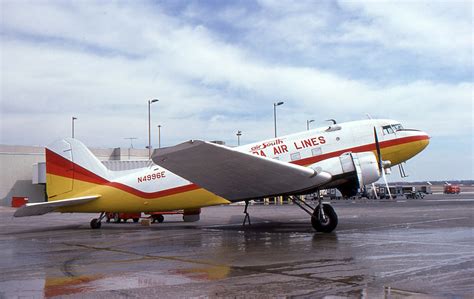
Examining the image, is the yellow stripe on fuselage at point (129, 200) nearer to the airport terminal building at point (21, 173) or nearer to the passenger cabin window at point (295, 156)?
the passenger cabin window at point (295, 156)

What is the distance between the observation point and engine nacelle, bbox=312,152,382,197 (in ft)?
54.3

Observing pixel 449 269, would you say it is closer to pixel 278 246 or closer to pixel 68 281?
pixel 278 246

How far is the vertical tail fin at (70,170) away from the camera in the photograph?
21062mm

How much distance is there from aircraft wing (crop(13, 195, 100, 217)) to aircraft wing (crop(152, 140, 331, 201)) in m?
6.28

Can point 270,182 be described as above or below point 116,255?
above

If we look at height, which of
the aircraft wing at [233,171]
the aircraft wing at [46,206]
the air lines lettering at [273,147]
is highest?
the air lines lettering at [273,147]

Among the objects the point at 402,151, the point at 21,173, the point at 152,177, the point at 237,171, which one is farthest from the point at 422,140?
the point at 21,173

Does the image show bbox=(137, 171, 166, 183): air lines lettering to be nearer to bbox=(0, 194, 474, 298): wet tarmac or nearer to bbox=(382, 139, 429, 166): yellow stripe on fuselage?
bbox=(0, 194, 474, 298): wet tarmac

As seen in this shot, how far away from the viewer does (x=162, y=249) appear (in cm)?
1342

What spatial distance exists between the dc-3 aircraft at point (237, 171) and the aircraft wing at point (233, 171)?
0.10 ft

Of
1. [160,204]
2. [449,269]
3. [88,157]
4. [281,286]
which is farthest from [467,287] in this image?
[88,157]

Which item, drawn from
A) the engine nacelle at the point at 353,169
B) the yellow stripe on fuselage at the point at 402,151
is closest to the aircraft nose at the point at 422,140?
the yellow stripe on fuselage at the point at 402,151

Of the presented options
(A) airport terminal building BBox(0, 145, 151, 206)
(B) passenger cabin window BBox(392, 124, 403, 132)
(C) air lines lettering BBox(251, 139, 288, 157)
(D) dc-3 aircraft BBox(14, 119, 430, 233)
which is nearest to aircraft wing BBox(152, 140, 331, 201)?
(D) dc-3 aircraft BBox(14, 119, 430, 233)

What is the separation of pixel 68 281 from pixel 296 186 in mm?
10050
